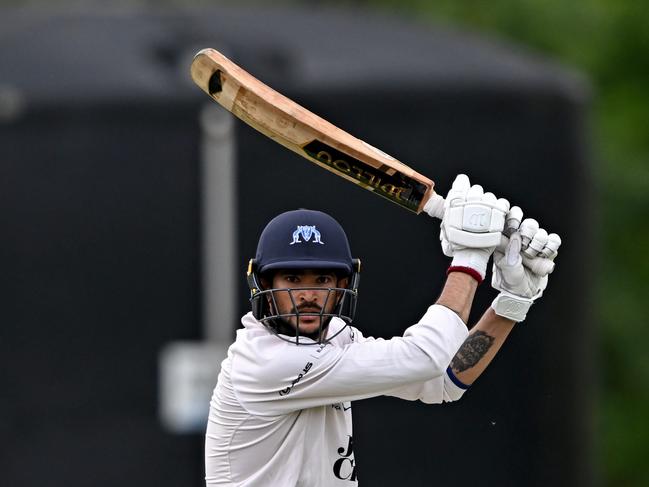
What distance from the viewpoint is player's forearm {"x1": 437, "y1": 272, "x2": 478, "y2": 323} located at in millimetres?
4738

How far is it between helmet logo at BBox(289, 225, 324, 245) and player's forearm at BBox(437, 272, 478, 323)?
0.37 m

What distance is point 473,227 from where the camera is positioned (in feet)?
15.6

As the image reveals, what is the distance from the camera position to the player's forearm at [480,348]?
16.8 ft

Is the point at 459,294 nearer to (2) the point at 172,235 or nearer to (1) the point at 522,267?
(1) the point at 522,267

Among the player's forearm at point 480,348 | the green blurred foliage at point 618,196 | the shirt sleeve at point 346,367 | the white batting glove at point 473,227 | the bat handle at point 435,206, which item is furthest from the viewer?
the green blurred foliage at point 618,196

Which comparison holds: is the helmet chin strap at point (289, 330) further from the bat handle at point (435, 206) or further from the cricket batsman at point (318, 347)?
the bat handle at point (435, 206)

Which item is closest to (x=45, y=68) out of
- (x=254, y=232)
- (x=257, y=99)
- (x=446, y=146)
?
(x=254, y=232)

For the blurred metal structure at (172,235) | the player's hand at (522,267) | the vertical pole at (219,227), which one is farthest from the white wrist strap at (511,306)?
the vertical pole at (219,227)

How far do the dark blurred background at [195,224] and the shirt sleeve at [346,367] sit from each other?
6.54 m

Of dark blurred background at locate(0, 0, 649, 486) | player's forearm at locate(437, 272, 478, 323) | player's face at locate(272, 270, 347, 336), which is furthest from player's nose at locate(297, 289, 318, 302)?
dark blurred background at locate(0, 0, 649, 486)

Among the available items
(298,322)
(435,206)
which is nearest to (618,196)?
(435,206)

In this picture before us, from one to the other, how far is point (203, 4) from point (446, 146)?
6.67 m

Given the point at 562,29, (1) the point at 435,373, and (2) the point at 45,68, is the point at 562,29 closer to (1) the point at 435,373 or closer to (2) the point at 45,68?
(2) the point at 45,68

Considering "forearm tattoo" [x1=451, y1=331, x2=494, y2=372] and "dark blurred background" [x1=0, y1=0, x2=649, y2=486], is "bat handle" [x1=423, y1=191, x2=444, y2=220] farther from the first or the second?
"dark blurred background" [x1=0, y1=0, x2=649, y2=486]
